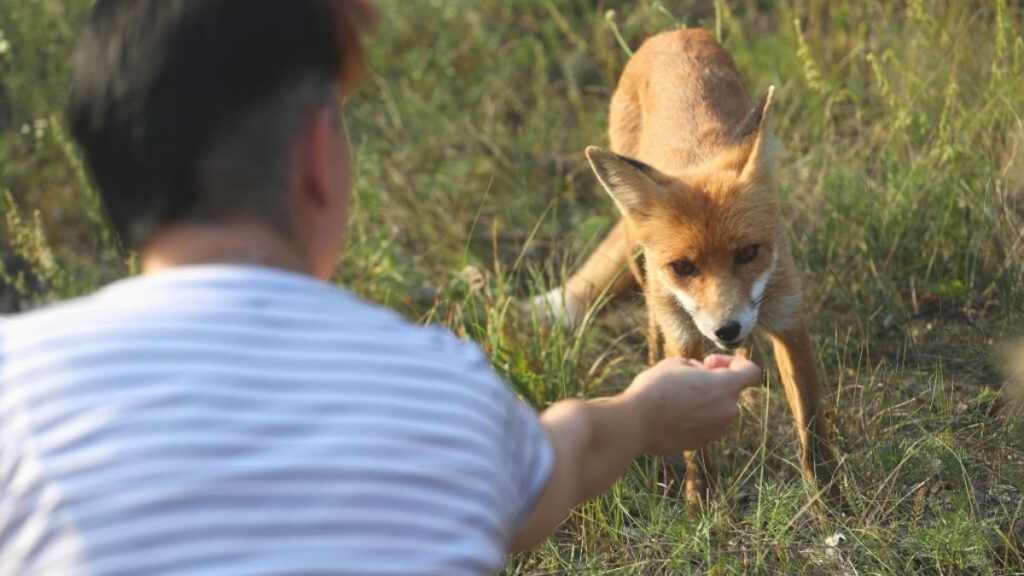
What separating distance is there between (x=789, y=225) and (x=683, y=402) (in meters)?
2.97

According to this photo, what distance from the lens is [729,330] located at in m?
3.79

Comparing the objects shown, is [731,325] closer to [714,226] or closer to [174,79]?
[714,226]

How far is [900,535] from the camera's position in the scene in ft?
11.4

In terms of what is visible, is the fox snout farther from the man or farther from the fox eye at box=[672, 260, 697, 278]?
the man

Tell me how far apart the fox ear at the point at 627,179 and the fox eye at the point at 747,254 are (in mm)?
319

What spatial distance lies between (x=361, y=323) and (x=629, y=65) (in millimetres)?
4013

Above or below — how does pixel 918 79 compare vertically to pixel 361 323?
below

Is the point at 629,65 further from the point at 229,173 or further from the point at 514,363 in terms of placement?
the point at 229,173

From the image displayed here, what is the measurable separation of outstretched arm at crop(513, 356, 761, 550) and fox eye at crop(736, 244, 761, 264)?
1.88 m

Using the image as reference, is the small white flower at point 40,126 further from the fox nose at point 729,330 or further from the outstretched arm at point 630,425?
the outstretched arm at point 630,425

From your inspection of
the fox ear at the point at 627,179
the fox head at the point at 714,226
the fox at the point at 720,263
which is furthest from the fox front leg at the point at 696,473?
the fox ear at the point at 627,179

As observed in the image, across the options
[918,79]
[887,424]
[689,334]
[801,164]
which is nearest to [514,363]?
[689,334]

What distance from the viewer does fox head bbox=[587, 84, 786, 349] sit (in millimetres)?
3877

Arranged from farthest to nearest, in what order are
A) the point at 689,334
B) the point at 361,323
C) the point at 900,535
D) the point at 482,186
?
the point at 482,186, the point at 689,334, the point at 900,535, the point at 361,323
